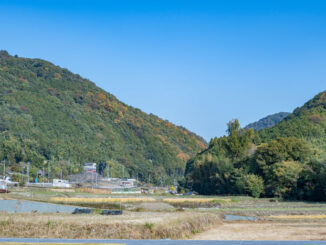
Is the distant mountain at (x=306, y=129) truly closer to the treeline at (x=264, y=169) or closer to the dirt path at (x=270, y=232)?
the treeline at (x=264, y=169)

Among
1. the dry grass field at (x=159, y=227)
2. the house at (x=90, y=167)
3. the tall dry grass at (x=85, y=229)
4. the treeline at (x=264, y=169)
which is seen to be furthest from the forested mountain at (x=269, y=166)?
the house at (x=90, y=167)

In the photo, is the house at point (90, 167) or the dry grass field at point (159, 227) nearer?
the dry grass field at point (159, 227)

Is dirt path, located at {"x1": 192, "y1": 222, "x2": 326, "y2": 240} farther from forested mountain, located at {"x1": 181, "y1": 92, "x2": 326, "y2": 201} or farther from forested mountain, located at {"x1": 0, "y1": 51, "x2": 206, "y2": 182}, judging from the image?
forested mountain, located at {"x1": 0, "y1": 51, "x2": 206, "y2": 182}

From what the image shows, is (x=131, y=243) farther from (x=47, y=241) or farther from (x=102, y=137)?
(x=102, y=137)

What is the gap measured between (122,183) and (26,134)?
30.4m

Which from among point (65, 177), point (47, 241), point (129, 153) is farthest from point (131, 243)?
point (129, 153)

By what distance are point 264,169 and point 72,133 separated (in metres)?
93.2

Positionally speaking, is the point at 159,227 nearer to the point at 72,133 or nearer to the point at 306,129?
the point at 306,129

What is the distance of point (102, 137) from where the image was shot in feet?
521

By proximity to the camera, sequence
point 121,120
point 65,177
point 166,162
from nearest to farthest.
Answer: point 65,177, point 166,162, point 121,120

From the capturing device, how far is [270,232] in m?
27.2

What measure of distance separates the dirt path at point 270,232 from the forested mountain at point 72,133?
289 feet

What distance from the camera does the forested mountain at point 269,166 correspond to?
5869cm

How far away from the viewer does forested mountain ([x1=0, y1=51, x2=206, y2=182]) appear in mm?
125294
